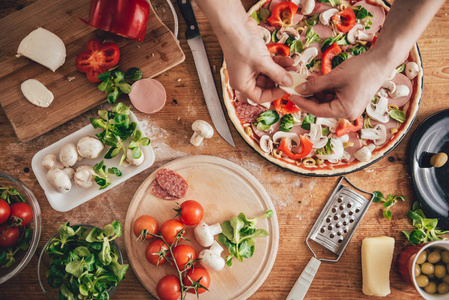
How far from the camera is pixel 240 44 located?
1.39 meters

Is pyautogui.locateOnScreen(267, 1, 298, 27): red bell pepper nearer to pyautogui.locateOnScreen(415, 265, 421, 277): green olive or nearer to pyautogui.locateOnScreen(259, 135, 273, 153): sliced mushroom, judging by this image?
pyautogui.locateOnScreen(259, 135, 273, 153): sliced mushroom

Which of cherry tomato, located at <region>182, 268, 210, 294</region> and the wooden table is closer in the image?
cherry tomato, located at <region>182, 268, 210, 294</region>

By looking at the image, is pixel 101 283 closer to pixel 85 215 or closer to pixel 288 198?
pixel 85 215

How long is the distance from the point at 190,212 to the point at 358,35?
1319mm

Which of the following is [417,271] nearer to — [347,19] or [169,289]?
[169,289]

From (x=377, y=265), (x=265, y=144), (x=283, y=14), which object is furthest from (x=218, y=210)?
(x=283, y=14)

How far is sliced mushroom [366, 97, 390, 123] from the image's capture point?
70.7 inches

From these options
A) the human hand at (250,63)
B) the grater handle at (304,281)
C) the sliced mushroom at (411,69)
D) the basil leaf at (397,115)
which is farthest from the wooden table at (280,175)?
the human hand at (250,63)

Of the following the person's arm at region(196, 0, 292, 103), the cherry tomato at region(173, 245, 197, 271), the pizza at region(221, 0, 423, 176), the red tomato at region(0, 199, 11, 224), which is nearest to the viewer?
the person's arm at region(196, 0, 292, 103)

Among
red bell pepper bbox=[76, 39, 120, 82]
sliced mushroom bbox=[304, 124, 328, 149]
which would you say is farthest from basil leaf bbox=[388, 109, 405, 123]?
red bell pepper bbox=[76, 39, 120, 82]

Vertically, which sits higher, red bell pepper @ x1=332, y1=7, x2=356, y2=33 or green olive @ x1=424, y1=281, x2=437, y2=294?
red bell pepper @ x1=332, y1=7, x2=356, y2=33

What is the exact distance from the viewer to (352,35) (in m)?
1.82

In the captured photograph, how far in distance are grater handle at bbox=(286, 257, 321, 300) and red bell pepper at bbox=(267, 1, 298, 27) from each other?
4.28ft

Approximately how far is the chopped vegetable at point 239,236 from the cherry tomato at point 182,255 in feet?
0.54
